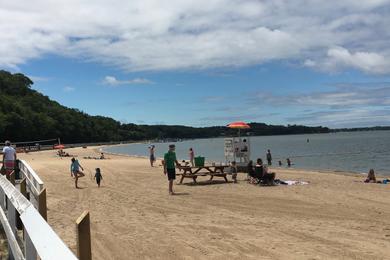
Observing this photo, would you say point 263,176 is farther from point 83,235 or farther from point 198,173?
point 83,235

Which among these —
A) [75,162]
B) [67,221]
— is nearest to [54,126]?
[75,162]

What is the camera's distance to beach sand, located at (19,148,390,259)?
6980 mm

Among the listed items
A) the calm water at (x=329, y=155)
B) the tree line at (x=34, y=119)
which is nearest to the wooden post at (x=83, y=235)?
the calm water at (x=329, y=155)

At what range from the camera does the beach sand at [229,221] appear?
698cm

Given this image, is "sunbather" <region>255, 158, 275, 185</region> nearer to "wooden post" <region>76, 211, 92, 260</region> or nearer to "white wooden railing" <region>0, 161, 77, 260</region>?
"white wooden railing" <region>0, 161, 77, 260</region>

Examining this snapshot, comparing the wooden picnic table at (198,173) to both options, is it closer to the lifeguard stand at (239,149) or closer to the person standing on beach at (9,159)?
the lifeguard stand at (239,149)

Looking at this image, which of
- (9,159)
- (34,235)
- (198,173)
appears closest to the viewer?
(34,235)

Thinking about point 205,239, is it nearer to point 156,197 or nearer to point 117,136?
point 156,197

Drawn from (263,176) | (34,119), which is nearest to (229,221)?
(263,176)

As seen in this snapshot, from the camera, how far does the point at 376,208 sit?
440 inches

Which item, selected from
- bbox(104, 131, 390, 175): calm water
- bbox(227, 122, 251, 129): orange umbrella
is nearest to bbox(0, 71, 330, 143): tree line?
bbox(104, 131, 390, 175): calm water

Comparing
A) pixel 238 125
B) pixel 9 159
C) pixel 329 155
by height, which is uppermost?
pixel 238 125

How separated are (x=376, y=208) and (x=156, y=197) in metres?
5.69

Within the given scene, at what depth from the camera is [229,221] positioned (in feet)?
30.9
